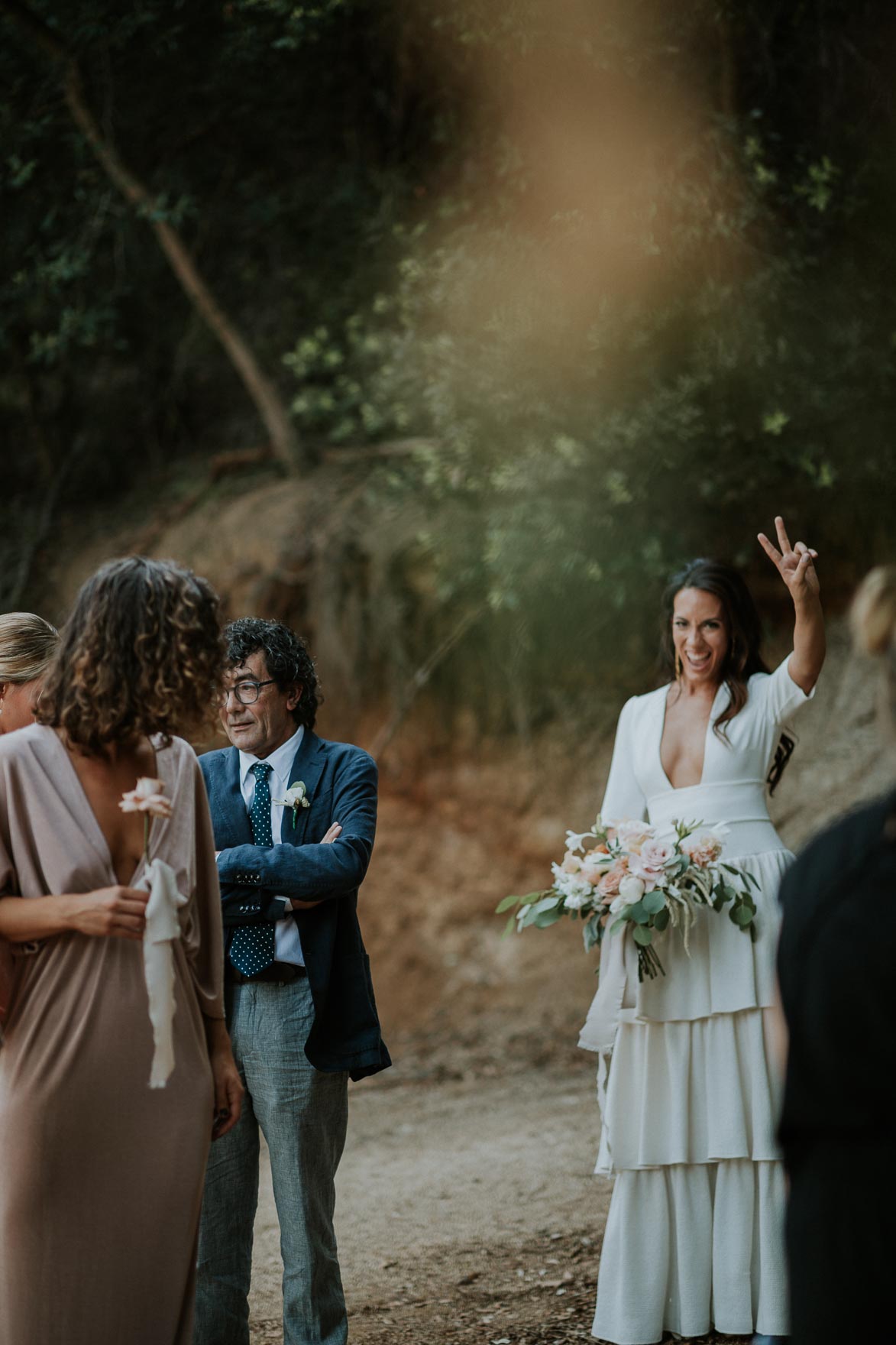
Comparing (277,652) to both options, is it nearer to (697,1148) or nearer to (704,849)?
(704,849)

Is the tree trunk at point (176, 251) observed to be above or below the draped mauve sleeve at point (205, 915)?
above

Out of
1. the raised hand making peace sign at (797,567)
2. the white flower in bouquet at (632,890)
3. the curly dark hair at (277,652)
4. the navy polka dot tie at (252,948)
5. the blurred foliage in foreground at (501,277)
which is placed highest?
the blurred foliage in foreground at (501,277)

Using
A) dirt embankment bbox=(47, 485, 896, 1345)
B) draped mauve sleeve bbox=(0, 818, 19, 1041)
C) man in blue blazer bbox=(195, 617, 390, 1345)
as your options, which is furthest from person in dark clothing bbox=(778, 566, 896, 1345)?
dirt embankment bbox=(47, 485, 896, 1345)

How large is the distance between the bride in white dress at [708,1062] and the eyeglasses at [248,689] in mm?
1296

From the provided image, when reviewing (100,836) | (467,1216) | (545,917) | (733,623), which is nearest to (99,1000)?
(100,836)

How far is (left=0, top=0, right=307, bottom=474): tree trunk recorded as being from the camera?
27.0ft

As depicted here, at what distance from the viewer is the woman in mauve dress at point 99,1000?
230 centimetres

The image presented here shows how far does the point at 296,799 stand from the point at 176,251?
21.7 ft

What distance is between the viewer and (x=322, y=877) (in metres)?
3.22

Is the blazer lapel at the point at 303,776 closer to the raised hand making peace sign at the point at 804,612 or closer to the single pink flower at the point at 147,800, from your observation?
the single pink flower at the point at 147,800

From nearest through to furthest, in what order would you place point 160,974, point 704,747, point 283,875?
point 160,974 → point 283,875 → point 704,747

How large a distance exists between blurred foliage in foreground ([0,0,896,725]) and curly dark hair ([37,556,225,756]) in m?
5.05

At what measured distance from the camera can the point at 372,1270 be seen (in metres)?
4.79

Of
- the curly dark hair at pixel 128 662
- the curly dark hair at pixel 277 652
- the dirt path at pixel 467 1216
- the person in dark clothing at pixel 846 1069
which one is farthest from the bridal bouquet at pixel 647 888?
the person in dark clothing at pixel 846 1069
